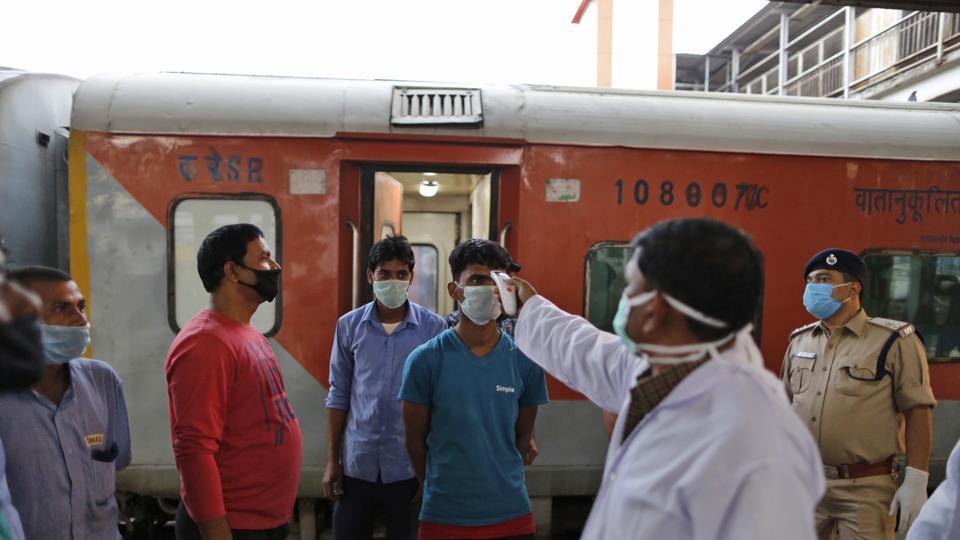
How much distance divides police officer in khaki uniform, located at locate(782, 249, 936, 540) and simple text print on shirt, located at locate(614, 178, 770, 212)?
0.92 metres

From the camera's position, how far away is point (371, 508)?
Result: 285cm

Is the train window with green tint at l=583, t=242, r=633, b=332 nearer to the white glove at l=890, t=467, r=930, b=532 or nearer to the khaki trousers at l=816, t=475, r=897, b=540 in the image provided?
the khaki trousers at l=816, t=475, r=897, b=540

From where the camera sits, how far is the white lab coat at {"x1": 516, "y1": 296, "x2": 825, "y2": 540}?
1.05 meters

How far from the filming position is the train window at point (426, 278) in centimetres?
652

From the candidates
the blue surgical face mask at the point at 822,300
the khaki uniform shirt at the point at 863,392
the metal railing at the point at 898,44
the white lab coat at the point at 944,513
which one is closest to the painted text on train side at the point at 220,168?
the blue surgical face mask at the point at 822,300

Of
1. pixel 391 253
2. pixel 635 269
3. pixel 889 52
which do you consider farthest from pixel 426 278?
pixel 889 52

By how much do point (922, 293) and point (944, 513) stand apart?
2.98 metres

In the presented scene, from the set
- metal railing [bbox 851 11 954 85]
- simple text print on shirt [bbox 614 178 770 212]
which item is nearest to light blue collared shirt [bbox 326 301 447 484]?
simple text print on shirt [bbox 614 178 770 212]

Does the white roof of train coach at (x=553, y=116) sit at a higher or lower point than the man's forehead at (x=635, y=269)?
higher

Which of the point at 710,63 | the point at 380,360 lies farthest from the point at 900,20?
the point at 380,360

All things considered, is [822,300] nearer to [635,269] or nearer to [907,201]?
[907,201]

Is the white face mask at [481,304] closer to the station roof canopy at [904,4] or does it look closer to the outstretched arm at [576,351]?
the outstretched arm at [576,351]

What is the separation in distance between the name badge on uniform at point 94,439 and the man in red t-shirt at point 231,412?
0.24 m

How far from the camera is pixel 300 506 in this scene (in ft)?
11.9
